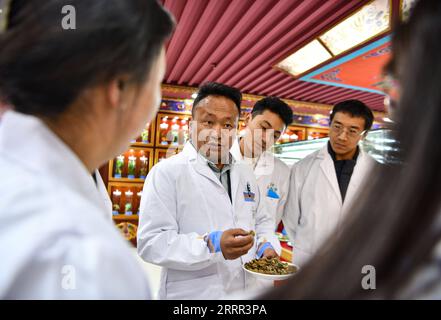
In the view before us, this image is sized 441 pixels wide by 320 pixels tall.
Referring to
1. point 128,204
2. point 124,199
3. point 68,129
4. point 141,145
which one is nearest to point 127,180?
point 124,199

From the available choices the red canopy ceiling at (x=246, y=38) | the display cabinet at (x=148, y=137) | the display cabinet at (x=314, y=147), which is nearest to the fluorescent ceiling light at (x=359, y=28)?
the red canopy ceiling at (x=246, y=38)

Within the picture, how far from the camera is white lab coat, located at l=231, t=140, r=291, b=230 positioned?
268 cm

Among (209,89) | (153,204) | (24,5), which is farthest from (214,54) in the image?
(24,5)

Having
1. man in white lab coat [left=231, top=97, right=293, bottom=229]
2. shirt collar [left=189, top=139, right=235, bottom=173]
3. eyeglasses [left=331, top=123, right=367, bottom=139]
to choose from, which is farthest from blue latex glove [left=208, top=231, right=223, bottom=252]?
eyeglasses [left=331, top=123, right=367, bottom=139]

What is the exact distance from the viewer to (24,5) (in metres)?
0.59

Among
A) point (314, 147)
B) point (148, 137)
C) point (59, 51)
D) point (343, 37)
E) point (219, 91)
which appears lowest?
point (148, 137)

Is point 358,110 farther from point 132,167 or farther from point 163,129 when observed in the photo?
point 132,167

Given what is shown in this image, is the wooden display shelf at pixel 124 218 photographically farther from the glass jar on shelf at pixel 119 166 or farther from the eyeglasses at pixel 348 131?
the eyeglasses at pixel 348 131

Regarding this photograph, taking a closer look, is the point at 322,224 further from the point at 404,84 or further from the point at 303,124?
the point at 303,124

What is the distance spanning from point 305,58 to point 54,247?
5.21 meters

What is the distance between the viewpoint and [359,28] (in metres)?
3.84

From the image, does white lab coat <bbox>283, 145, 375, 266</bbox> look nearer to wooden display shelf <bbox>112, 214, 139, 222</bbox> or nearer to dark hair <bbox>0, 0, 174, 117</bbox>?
dark hair <bbox>0, 0, 174, 117</bbox>

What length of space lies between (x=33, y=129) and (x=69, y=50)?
16 centimetres

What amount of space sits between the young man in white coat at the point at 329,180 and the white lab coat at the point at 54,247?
2.28 m
